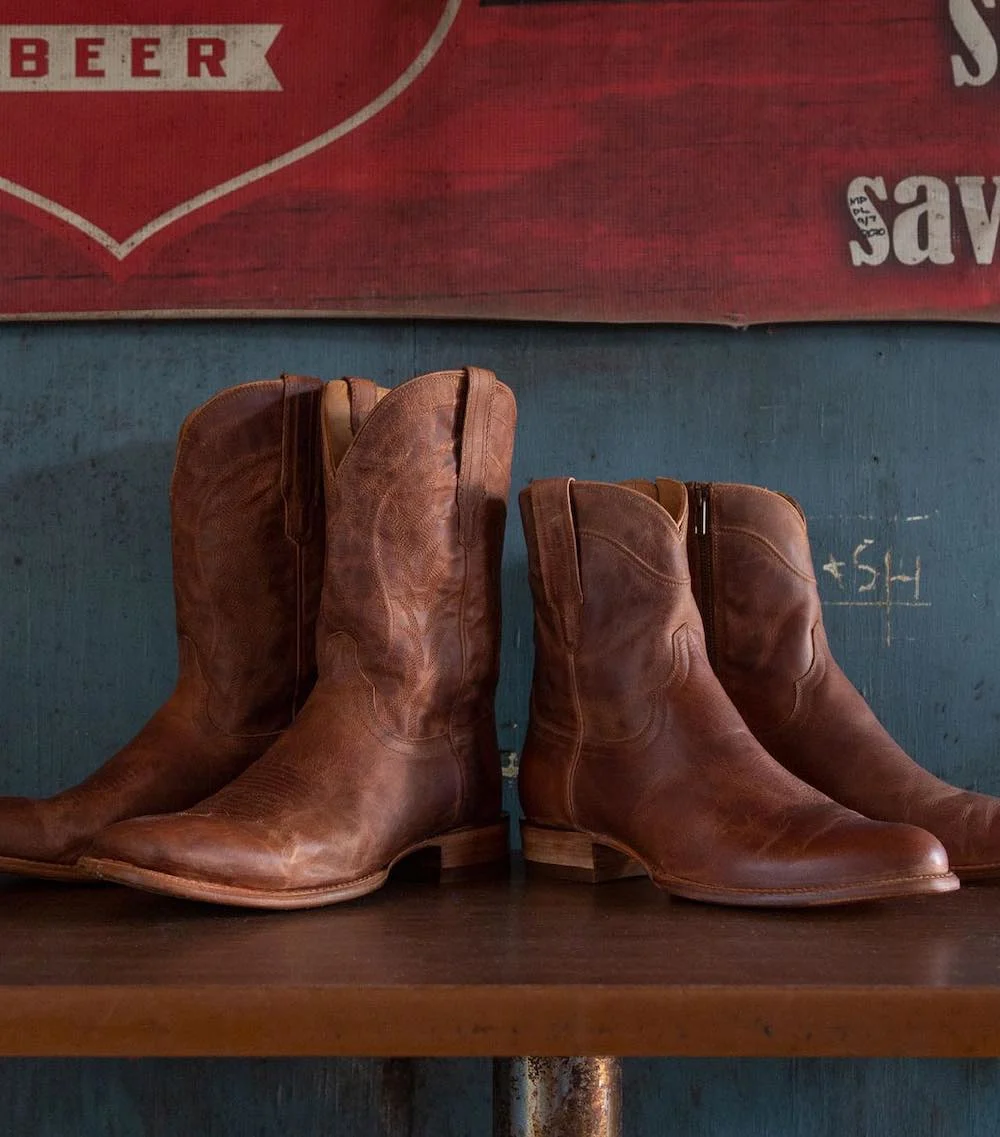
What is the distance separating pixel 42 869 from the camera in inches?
45.1

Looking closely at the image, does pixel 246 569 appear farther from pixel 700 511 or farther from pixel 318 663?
pixel 700 511

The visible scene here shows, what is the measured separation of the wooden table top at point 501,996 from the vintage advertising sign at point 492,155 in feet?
2.77

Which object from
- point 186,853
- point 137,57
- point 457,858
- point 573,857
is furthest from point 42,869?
point 137,57

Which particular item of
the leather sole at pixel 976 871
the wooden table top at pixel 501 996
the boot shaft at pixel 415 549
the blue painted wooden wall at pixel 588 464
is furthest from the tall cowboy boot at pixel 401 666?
the leather sole at pixel 976 871

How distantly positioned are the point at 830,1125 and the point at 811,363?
917mm

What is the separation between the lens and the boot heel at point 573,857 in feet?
3.74

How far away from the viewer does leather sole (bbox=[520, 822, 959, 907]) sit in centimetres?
93

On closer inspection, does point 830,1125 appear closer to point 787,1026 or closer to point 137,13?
point 787,1026

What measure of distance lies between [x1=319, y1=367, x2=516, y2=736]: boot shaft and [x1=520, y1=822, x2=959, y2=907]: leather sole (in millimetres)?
143

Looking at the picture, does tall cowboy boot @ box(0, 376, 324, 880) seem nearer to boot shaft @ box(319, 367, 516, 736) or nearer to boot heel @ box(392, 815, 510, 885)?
boot shaft @ box(319, 367, 516, 736)

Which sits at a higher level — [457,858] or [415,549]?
[415,549]

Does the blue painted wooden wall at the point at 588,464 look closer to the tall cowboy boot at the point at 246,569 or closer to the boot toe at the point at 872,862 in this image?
the tall cowboy boot at the point at 246,569

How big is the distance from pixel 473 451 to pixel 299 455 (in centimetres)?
20

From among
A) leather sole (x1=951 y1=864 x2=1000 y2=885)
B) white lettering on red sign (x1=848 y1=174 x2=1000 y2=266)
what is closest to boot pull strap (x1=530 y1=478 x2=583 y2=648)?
leather sole (x1=951 y1=864 x2=1000 y2=885)
